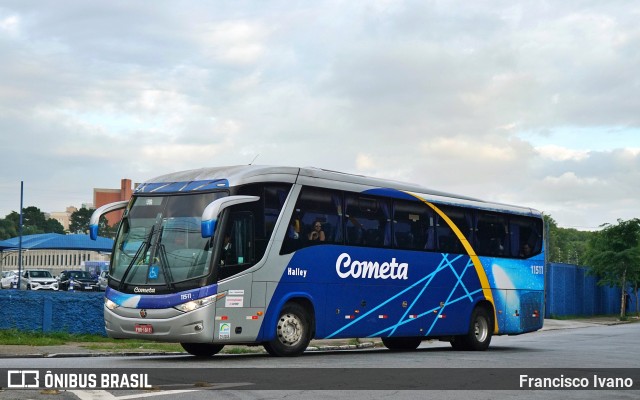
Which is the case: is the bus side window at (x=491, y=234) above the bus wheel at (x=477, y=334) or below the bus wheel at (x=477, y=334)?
above

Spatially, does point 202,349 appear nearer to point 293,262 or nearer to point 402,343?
point 293,262

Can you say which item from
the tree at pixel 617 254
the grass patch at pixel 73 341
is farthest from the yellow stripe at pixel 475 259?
the tree at pixel 617 254

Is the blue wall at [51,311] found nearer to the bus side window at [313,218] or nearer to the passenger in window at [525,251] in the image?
the bus side window at [313,218]

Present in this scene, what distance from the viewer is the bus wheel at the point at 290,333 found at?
18.5 m

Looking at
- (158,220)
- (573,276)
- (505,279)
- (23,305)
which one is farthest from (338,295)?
(573,276)

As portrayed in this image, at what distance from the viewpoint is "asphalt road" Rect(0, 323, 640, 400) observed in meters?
11.8

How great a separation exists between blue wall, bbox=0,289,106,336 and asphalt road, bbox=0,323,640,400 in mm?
8028

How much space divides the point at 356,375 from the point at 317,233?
5369mm

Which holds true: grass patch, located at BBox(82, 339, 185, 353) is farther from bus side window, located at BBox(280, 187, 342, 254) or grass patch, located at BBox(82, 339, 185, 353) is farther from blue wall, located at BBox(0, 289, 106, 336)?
bus side window, located at BBox(280, 187, 342, 254)

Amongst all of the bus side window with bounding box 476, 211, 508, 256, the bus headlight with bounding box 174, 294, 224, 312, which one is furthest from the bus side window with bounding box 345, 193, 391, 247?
the bus headlight with bounding box 174, 294, 224, 312

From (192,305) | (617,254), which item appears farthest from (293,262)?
(617,254)

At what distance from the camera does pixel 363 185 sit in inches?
822

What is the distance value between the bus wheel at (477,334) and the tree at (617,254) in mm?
30997

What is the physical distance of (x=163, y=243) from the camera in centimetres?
1761
